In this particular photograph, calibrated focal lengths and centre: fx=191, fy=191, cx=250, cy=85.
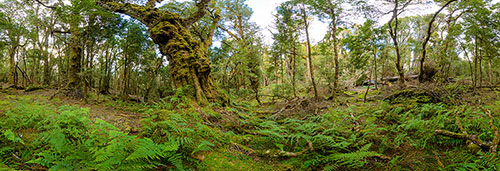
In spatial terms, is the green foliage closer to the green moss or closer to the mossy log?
the green moss

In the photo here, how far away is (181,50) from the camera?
21.7 ft

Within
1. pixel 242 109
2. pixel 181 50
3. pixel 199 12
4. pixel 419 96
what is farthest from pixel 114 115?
pixel 419 96

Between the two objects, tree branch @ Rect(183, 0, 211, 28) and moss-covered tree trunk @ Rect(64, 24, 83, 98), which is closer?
tree branch @ Rect(183, 0, 211, 28)

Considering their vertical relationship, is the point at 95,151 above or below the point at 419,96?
below

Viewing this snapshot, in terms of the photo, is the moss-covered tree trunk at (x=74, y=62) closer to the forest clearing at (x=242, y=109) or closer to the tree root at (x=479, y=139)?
the forest clearing at (x=242, y=109)

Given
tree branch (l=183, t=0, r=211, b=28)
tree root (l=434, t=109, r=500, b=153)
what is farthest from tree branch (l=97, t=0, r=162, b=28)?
tree root (l=434, t=109, r=500, b=153)

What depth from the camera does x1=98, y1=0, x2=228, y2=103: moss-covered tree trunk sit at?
6383 mm

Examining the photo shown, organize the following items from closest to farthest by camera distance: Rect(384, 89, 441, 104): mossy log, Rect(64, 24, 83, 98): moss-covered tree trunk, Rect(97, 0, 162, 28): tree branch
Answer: Rect(384, 89, 441, 104): mossy log → Rect(97, 0, 162, 28): tree branch → Rect(64, 24, 83, 98): moss-covered tree trunk

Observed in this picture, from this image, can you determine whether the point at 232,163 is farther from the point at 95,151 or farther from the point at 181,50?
the point at 181,50

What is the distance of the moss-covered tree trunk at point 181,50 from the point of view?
6.38 meters

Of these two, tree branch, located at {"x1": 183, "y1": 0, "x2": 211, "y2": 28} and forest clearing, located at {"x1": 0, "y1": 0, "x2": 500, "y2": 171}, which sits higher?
tree branch, located at {"x1": 183, "y1": 0, "x2": 211, "y2": 28}

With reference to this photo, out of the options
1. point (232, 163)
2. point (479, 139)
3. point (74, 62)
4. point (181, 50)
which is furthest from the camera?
point (74, 62)

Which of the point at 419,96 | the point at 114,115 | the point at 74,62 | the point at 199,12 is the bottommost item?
the point at 114,115

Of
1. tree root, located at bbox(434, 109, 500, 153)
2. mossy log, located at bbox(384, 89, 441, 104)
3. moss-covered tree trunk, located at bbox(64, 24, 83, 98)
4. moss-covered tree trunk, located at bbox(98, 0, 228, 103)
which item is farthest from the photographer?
moss-covered tree trunk, located at bbox(64, 24, 83, 98)
